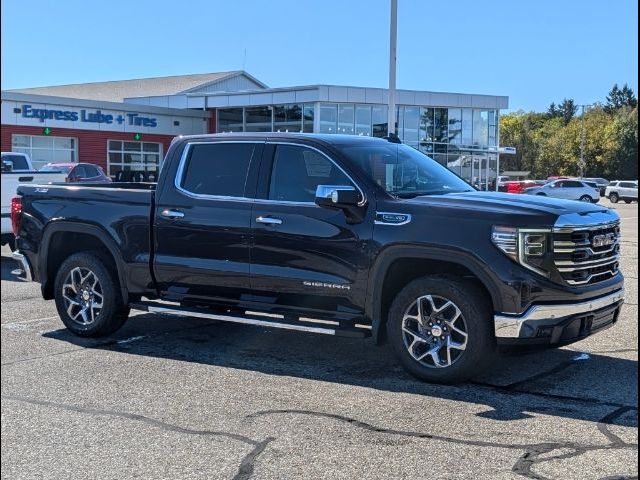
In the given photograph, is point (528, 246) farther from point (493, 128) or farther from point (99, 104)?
point (493, 128)

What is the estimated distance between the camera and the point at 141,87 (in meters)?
58.8

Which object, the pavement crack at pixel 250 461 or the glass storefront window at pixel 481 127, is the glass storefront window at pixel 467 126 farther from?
the pavement crack at pixel 250 461

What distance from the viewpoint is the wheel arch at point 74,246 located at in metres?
7.29

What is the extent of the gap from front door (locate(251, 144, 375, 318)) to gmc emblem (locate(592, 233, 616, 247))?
5.73 feet

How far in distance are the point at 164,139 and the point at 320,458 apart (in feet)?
132

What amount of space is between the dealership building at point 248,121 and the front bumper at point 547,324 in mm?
32638

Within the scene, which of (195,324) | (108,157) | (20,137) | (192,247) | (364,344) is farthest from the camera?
(108,157)

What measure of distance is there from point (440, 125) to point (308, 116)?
765 centimetres

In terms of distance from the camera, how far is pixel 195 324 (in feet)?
27.6

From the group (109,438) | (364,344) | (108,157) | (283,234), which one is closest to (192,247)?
(283,234)

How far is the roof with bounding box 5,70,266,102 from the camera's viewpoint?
55531mm

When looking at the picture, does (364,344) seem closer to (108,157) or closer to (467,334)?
(467,334)

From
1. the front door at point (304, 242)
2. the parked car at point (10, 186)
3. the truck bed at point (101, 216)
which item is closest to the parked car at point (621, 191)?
Answer: the parked car at point (10, 186)

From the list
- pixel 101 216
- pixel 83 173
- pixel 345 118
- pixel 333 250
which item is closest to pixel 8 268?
pixel 101 216
